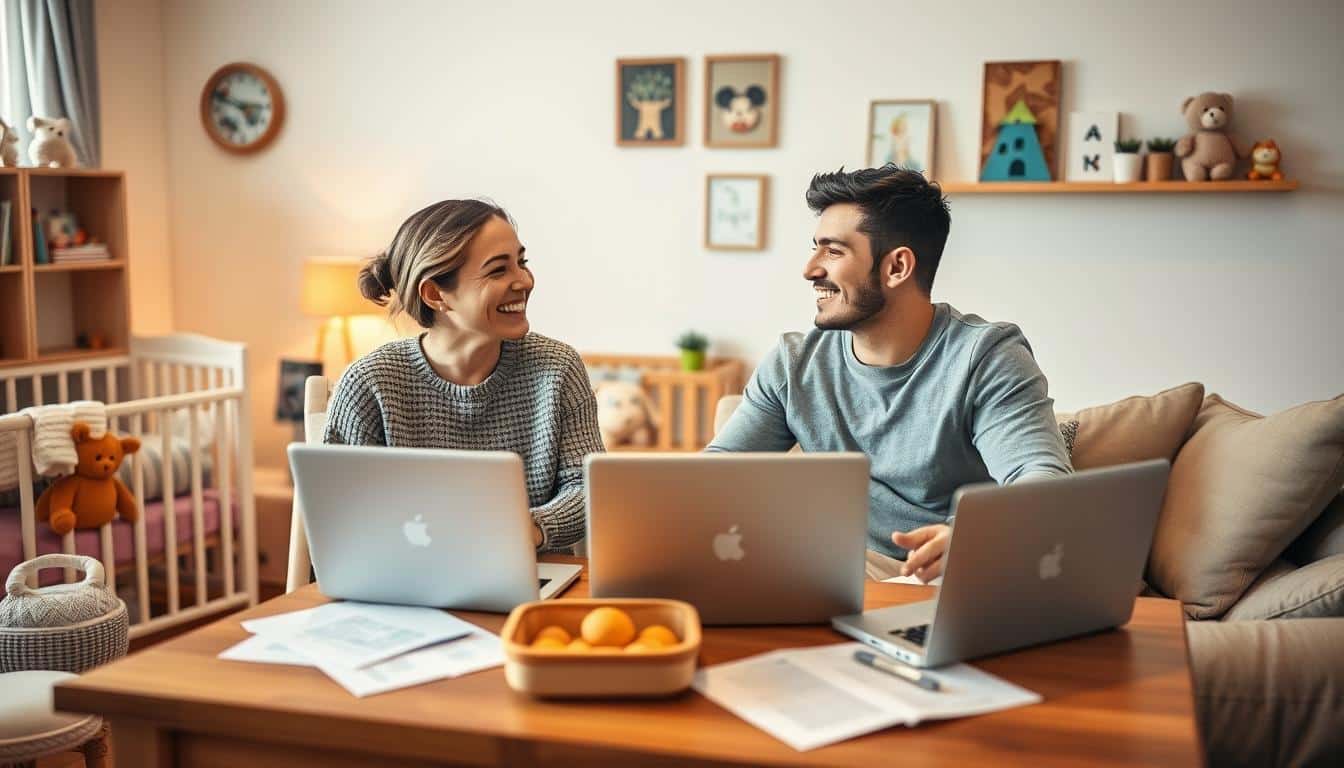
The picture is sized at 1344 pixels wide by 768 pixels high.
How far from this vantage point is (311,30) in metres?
4.47

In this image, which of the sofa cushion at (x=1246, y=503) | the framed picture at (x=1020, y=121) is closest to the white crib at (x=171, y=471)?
the framed picture at (x=1020, y=121)

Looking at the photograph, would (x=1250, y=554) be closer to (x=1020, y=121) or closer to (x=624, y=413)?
(x=1020, y=121)

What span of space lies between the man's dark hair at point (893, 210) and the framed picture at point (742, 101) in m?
1.88

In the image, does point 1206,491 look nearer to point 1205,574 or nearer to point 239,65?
point 1205,574

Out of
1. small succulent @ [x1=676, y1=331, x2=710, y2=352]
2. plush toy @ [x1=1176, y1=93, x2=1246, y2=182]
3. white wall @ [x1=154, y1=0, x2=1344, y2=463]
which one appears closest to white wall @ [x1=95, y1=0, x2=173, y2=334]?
white wall @ [x1=154, y1=0, x2=1344, y2=463]

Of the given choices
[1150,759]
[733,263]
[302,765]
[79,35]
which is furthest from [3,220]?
[1150,759]

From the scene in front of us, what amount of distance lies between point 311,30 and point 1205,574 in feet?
11.9

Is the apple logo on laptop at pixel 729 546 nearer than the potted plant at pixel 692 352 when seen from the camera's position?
Yes

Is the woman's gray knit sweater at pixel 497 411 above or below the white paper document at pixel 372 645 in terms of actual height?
above

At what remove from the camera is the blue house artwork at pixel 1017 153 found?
375 centimetres

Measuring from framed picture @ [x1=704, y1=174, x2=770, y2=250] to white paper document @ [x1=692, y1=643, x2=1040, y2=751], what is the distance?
2.86 metres

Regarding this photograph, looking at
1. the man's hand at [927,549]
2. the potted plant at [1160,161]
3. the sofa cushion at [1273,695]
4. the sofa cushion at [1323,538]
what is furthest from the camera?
the potted plant at [1160,161]

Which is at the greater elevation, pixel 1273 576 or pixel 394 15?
pixel 394 15

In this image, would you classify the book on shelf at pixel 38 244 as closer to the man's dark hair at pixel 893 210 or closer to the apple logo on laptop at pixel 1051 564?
the man's dark hair at pixel 893 210
